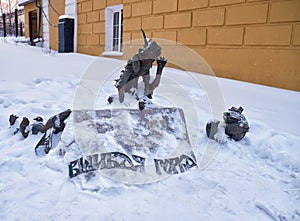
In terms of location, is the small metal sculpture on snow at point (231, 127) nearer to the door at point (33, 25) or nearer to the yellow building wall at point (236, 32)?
the yellow building wall at point (236, 32)

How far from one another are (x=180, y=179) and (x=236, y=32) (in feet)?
11.1

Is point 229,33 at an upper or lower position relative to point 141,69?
upper

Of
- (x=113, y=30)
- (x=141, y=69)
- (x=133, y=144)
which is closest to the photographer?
(x=133, y=144)

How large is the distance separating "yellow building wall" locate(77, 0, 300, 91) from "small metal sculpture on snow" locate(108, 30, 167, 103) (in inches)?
92.9

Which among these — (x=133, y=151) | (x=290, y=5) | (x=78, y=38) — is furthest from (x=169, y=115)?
(x=78, y=38)

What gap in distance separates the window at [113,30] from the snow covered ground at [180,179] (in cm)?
460

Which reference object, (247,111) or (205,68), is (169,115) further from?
(205,68)

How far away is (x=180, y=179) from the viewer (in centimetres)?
181

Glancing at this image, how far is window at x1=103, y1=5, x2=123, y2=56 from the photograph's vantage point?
23.8 feet

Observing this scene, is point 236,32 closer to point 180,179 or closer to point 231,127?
point 231,127

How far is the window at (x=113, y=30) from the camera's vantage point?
23.8 ft

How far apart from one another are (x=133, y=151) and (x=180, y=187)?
43cm

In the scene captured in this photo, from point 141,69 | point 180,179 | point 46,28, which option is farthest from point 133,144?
point 46,28

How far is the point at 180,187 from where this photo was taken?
68.0 inches
